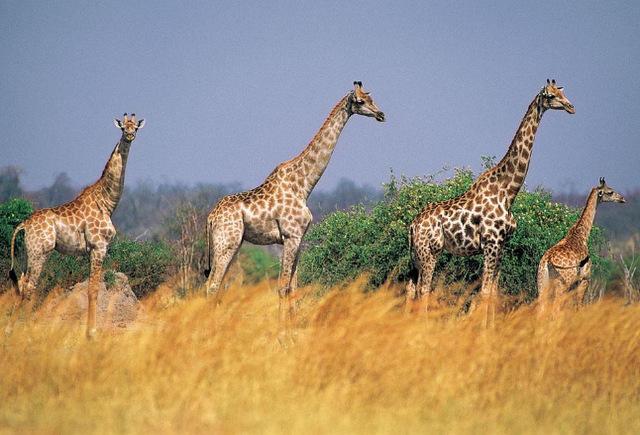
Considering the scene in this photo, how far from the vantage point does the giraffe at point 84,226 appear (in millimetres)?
12453

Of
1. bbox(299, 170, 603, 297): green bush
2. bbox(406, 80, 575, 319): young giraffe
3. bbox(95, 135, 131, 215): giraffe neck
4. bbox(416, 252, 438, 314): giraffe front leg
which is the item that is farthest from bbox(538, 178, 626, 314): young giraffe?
bbox(95, 135, 131, 215): giraffe neck

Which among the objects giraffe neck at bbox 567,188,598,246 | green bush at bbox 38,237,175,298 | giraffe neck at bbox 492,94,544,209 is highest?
giraffe neck at bbox 492,94,544,209

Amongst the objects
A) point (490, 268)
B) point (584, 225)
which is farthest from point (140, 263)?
point (490, 268)

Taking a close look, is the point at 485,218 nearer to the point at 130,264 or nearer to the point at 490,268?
the point at 490,268

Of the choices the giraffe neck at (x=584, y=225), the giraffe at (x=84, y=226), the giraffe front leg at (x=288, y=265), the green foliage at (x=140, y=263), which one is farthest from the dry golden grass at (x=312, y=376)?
the green foliage at (x=140, y=263)

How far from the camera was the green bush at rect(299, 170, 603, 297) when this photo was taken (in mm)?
17516

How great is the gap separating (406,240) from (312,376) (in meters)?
9.69

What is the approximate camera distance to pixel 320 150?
12.7 meters

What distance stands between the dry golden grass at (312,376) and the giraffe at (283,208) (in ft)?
8.97

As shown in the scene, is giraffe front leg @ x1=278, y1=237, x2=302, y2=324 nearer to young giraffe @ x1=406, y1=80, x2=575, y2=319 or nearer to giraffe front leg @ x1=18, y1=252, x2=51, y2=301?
young giraffe @ x1=406, y1=80, x2=575, y2=319

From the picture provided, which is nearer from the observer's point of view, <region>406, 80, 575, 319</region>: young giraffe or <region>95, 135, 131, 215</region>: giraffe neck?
<region>406, 80, 575, 319</region>: young giraffe

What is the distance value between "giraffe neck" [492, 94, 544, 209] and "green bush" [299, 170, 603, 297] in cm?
371

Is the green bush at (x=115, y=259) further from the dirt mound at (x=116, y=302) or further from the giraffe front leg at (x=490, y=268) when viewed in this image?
the giraffe front leg at (x=490, y=268)

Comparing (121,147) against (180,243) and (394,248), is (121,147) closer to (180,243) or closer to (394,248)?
(394,248)
